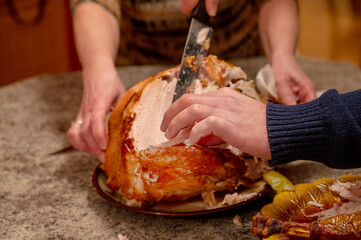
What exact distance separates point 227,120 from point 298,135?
0.15m

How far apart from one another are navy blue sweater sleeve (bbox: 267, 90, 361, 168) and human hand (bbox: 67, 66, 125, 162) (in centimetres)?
51

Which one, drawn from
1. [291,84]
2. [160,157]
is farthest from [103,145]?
[291,84]

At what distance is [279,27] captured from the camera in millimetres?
1519

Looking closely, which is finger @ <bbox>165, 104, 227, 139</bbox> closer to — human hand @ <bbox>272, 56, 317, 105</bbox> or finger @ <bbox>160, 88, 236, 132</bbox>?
finger @ <bbox>160, 88, 236, 132</bbox>

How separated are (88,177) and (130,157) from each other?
338mm

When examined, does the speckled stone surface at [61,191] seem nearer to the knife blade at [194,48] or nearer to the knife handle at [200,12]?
the knife blade at [194,48]

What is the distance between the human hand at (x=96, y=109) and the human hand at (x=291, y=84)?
0.53m

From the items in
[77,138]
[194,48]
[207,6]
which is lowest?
[77,138]

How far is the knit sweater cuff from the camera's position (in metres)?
0.80

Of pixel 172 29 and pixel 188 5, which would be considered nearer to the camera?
pixel 188 5

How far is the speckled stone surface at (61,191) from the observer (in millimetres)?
936

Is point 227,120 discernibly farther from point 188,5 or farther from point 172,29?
point 172,29

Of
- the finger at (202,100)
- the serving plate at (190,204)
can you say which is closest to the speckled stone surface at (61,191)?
the serving plate at (190,204)

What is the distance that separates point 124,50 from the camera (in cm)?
208
